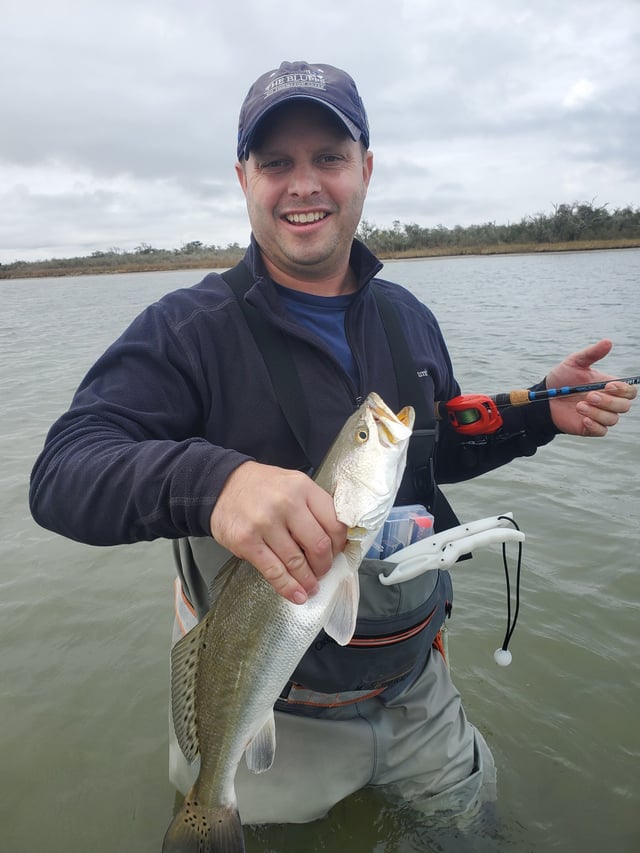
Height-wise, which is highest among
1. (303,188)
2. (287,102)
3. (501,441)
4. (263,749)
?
(287,102)

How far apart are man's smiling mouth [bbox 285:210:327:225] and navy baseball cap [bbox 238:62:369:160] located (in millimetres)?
338

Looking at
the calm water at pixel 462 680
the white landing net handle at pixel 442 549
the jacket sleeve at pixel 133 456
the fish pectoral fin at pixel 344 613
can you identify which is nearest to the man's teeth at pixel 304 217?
the jacket sleeve at pixel 133 456

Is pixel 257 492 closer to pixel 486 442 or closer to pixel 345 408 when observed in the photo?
pixel 345 408

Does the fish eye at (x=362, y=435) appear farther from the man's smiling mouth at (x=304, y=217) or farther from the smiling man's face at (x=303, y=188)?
the man's smiling mouth at (x=304, y=217)

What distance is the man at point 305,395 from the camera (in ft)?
7.68

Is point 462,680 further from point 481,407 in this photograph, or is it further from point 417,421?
point 417,421

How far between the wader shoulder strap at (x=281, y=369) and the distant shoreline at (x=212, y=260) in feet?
150

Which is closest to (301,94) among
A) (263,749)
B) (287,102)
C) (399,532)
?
(287,102)

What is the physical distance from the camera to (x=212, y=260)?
256 feet

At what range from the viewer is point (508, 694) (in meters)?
3.89

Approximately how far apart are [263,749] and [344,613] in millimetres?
627

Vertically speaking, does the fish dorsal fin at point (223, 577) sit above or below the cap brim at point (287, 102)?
below

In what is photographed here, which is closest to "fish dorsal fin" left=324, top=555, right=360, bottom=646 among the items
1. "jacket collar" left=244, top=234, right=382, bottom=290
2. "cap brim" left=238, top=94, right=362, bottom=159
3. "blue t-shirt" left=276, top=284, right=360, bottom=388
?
"blue t-shirt" left=276, top=284, right=360, bottom=388

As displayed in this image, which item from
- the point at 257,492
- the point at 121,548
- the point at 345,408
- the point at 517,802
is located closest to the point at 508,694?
the point at 517,802
